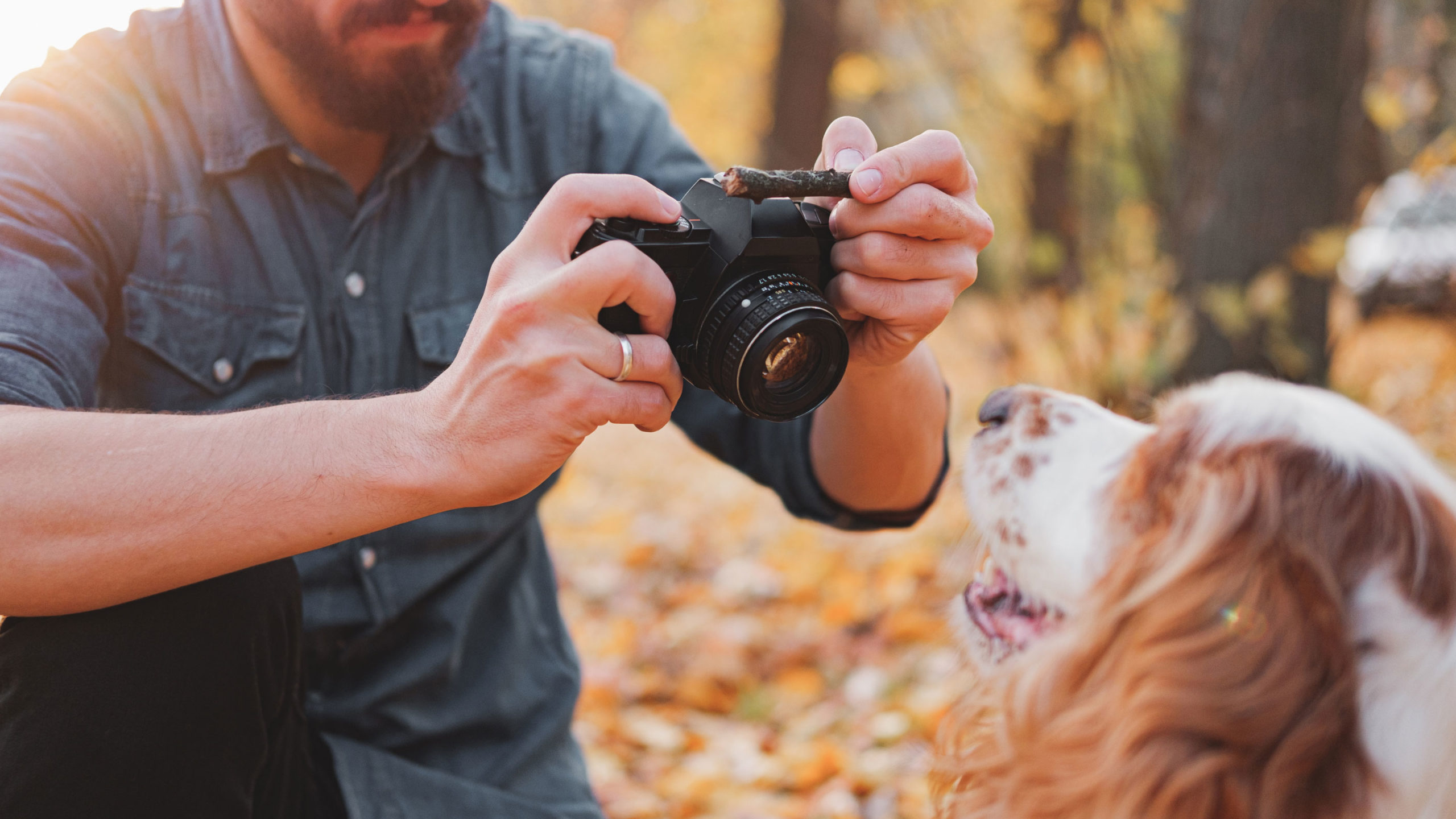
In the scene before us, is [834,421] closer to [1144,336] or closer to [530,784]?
[530,784]

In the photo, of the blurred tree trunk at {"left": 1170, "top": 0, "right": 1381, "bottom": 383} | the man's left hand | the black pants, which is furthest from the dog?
the blurred tree trunk at {"left": 1170, "top": 0, "right": 1381, "bottom": 383}

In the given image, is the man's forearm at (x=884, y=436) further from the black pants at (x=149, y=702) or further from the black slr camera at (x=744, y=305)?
the black pants at (x=149, y=702)

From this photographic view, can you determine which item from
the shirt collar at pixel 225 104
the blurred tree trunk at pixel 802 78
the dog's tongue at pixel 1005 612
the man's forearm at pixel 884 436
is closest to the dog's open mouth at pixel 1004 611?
the dog's tongue at pixel 1005 612

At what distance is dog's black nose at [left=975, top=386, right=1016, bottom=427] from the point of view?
1.74m

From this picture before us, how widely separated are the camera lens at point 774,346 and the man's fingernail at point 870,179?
0.16 meters

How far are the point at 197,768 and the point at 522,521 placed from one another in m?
0.76

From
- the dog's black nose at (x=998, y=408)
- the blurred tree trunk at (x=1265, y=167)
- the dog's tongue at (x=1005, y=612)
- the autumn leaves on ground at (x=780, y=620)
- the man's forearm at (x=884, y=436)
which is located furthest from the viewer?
the blurred tree trunk at (x=1265, y=167)

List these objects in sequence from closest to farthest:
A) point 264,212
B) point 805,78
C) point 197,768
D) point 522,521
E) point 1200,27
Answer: point 197,768 < point 264,212 < point 522,521 < point 1200,27 < point 805,78

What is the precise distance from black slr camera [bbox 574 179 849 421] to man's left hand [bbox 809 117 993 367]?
8 centimetres

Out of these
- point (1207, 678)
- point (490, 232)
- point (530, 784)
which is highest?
point (490, 232)

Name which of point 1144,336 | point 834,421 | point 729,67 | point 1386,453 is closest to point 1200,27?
point 1144,336

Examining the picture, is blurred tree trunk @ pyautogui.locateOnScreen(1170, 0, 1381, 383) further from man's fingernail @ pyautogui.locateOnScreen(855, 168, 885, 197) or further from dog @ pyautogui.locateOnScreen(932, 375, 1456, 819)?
man's fingernail @ pyautogui.locateOnScreen(855, 168, 885, 197)

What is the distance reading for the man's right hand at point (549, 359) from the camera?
1302 millimetres

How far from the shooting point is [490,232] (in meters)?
2.10
